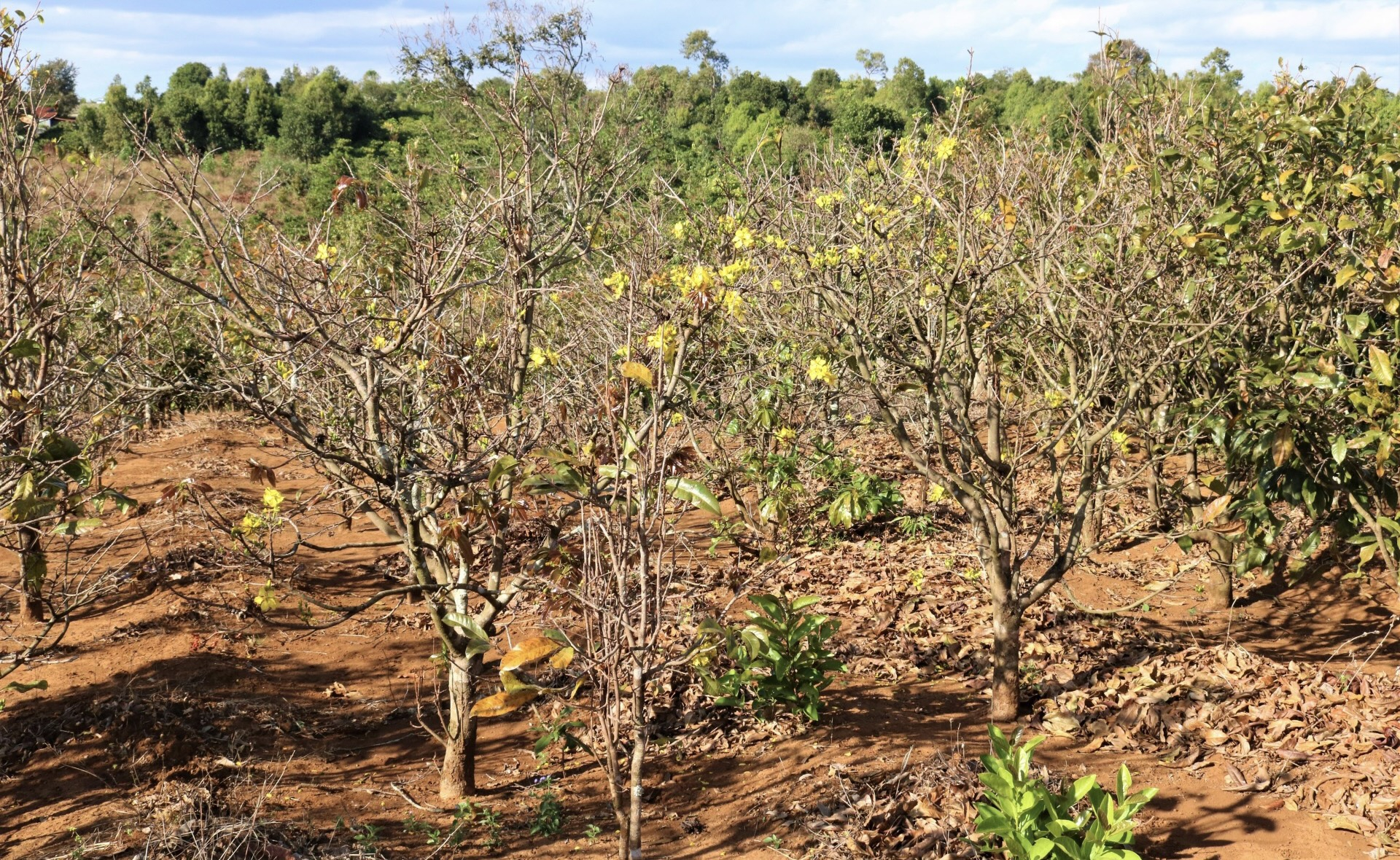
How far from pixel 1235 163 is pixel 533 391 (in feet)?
12.7

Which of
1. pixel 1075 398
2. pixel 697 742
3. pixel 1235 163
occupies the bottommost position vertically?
pixel 697 742

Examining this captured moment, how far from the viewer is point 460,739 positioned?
4.26 m

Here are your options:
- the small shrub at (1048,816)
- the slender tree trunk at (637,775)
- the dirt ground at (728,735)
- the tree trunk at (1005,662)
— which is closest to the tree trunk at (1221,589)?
the dirt ground at (728,735)

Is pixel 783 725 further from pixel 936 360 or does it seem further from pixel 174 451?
pixel 174 451

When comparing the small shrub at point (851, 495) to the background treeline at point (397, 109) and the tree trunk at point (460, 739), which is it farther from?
the background treeline at point (397, 109)

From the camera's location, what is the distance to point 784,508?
751cm

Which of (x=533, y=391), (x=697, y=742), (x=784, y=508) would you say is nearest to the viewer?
(x=697, y=742)

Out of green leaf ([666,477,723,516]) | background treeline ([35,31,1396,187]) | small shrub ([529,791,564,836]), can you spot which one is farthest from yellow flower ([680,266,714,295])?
background treeline ([35,31,1396,187])

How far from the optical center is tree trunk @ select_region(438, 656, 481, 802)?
4.18 metres

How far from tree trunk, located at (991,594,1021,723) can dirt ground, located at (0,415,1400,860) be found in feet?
0.45

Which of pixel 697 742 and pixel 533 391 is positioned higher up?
pixel 533 391

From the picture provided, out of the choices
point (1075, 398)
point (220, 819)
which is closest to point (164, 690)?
point (220, 819)

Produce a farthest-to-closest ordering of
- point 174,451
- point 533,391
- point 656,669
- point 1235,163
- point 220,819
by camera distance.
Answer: point 174,451
point 533,391
point 1235,163
point 220,819
point 656,669

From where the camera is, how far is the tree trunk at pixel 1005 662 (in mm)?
4574
